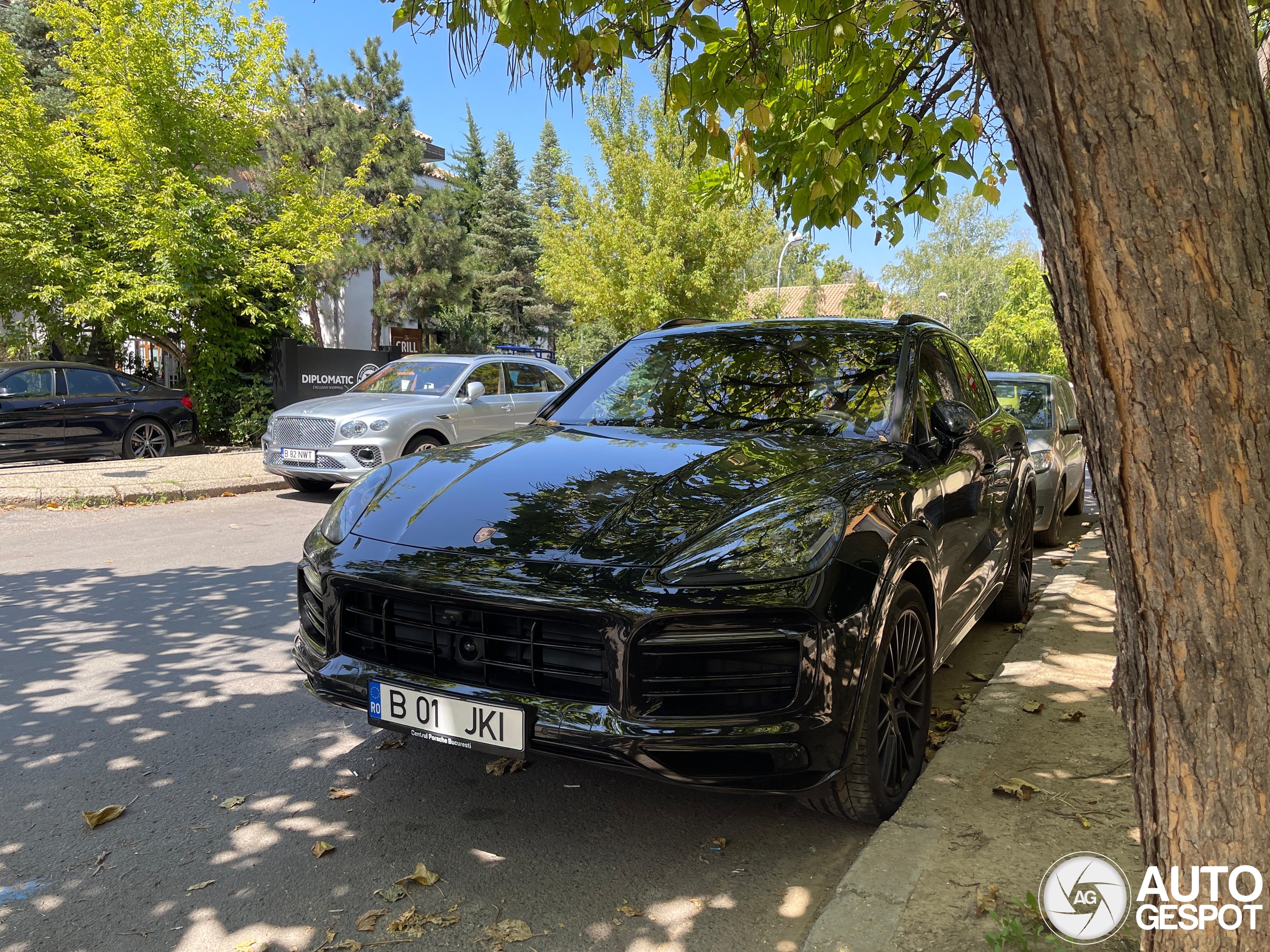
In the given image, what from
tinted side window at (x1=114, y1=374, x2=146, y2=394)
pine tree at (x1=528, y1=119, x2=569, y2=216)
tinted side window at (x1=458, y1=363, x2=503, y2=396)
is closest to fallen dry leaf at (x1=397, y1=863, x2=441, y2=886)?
tinted side window at (x1=458, y1=363, x2=503, y2=396)

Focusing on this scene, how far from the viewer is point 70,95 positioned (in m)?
24.0

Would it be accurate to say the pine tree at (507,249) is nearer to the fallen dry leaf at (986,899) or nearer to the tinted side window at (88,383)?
the tinted side window at (88,383)

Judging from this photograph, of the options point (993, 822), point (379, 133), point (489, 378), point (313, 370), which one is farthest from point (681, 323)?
point (379, 133)

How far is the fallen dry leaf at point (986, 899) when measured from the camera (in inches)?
97.7

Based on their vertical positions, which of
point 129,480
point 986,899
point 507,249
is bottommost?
point 986,899

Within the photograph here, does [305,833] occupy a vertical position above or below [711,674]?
below

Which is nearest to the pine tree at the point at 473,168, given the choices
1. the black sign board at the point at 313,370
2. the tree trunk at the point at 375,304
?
the tree trunk at the point at 375,304

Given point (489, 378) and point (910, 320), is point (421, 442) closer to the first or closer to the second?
point (489, 378)

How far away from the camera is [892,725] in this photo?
3.10m

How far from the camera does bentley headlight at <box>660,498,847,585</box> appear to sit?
104 inches

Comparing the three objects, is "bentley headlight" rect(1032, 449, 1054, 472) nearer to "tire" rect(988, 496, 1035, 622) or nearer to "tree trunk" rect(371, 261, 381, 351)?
"tire" rect(988, 496, 1035, 622)

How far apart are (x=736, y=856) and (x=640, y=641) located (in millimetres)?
937

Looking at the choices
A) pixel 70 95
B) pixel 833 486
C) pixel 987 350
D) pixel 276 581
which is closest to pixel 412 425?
pixel 276 581

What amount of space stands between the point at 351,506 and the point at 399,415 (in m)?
7.40
